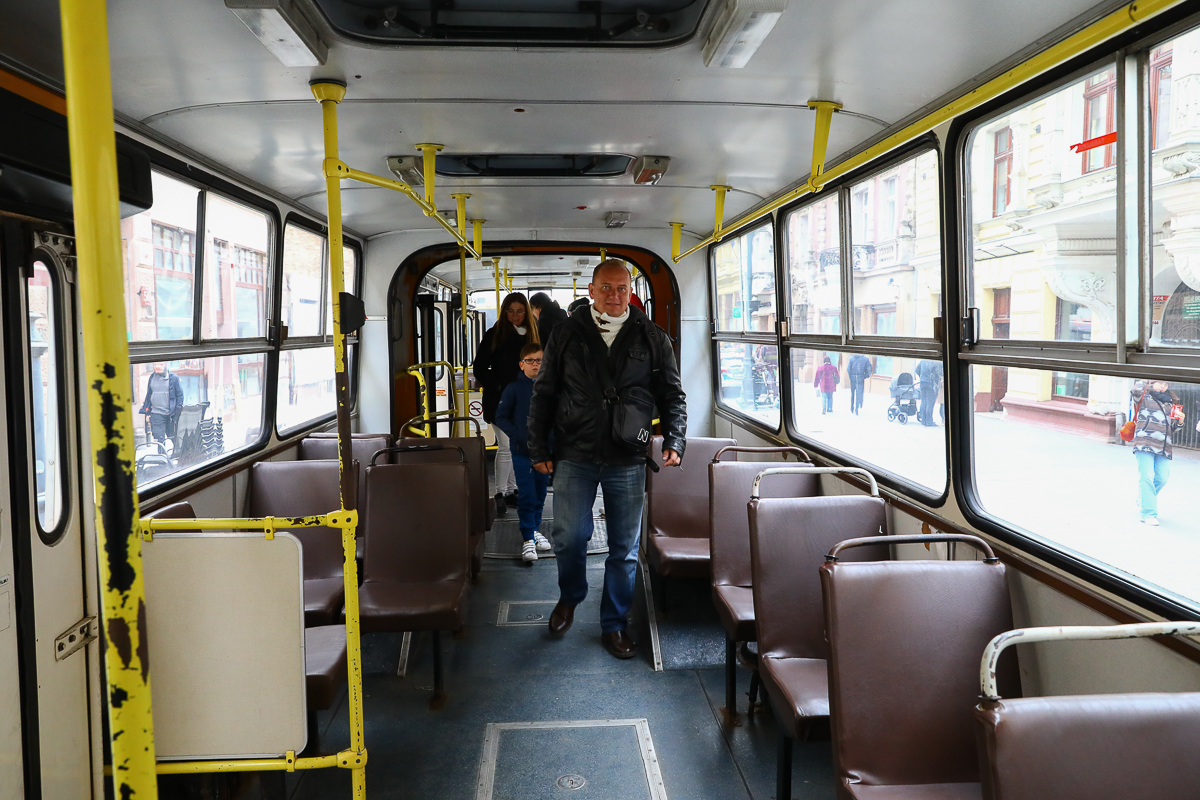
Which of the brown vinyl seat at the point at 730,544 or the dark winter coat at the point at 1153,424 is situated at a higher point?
the dark winter coat at the point at 1153,424

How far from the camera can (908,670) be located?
198cm

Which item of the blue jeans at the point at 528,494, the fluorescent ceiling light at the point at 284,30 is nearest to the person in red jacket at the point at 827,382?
the blue jeans at the point at 528,494

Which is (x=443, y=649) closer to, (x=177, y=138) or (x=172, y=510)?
(x=172, y=510)

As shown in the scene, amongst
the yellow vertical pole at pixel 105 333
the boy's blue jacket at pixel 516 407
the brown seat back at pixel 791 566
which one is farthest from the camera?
the boy's blue jacket at pixel 516 407

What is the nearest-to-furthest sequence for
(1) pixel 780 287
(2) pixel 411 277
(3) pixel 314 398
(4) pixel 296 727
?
(4) pixel 296 727 < (1) pixel 780 287 < (3) pixel 314 398 < (2) pixel 411 277

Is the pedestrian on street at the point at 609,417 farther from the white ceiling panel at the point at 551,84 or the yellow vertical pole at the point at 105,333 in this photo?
the yellow vertical pole at the point at 105,333

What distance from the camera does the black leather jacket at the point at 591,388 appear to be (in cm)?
344

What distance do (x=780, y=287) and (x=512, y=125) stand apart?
2371mm

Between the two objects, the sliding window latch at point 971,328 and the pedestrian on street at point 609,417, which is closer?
the sliding window latch at point 971,328

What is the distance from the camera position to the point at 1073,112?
220cm

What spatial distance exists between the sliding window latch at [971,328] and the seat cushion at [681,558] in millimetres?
1630

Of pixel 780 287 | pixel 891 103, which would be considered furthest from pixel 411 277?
pixel 891 103

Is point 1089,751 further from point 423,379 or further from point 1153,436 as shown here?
point 423,379

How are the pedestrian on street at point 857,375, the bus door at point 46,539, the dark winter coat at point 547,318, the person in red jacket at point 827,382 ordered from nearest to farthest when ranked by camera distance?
the bus door at point 46,539 < the pedestrian on street at point 857,375 < the person in red jacket at point 827,382 < the dark winter coat at point 547,318
